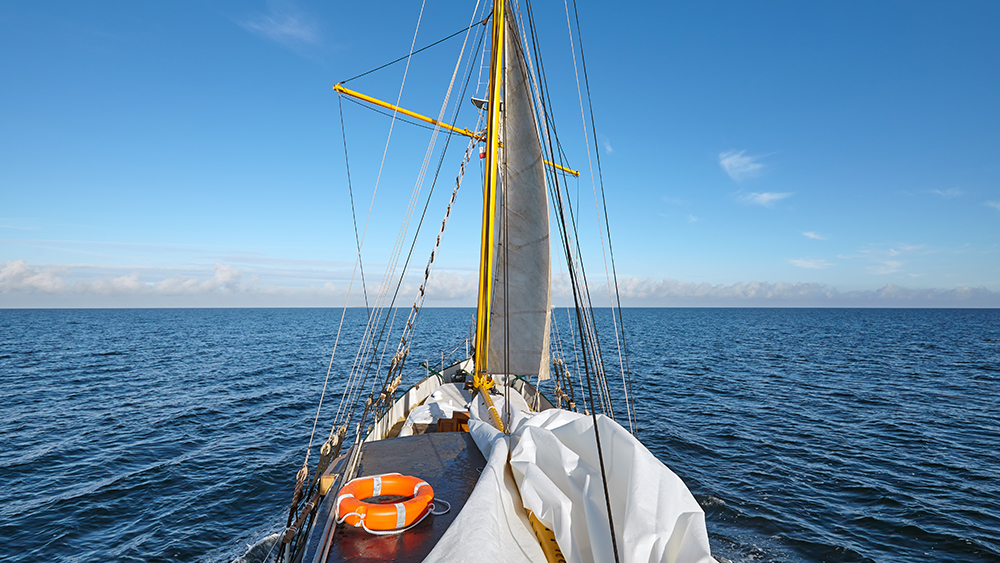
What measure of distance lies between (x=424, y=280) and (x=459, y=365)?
211 inches

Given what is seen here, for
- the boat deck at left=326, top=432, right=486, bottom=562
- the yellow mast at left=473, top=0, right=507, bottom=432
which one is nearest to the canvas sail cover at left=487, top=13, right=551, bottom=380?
the yellow mast at left=473, top=0, right=507, bottom=432

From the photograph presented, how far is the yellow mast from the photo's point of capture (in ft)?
39.2

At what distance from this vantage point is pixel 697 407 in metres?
23.3

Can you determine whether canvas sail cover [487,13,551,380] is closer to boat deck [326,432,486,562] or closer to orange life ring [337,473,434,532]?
boat deck [326,432,486,562]

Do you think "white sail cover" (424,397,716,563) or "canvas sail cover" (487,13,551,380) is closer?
"white sail cover" (424,397,716,563)

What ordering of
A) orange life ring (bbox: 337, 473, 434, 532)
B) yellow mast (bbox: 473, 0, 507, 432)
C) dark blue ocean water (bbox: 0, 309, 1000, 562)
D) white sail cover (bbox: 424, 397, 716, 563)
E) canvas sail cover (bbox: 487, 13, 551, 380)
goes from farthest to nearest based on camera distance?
yellow mast (bbox: 473, 0, 507, 432)
canvas sail cover (bbox: 487, 13, 551, 380)
dark blue ocean water (bbox: 0, 309, 1000, 562)
orange life ring (bbox: 337, 473, 434, 532)
white sail cover (bbox: 424, 397, 716, 563)

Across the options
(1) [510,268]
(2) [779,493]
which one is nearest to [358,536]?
(1) [510,268]

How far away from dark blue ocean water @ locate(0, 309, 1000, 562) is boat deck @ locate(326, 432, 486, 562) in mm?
6883

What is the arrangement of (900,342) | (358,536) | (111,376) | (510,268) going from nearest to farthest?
(358,536), (510,268), (111,376), (900,342)

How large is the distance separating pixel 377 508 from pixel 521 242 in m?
8.20

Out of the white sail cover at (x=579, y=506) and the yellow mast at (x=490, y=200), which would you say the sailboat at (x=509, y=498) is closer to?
the white sail cover at (x=579, y=506)

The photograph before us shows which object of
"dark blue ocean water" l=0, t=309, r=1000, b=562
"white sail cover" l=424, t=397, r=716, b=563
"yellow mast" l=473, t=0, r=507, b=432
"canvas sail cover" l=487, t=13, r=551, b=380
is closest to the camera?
"white sail cover" l=424, t=397, r=716, b=563

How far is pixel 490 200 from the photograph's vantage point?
12805 mm

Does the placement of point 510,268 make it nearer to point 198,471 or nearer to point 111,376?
point 198,471
